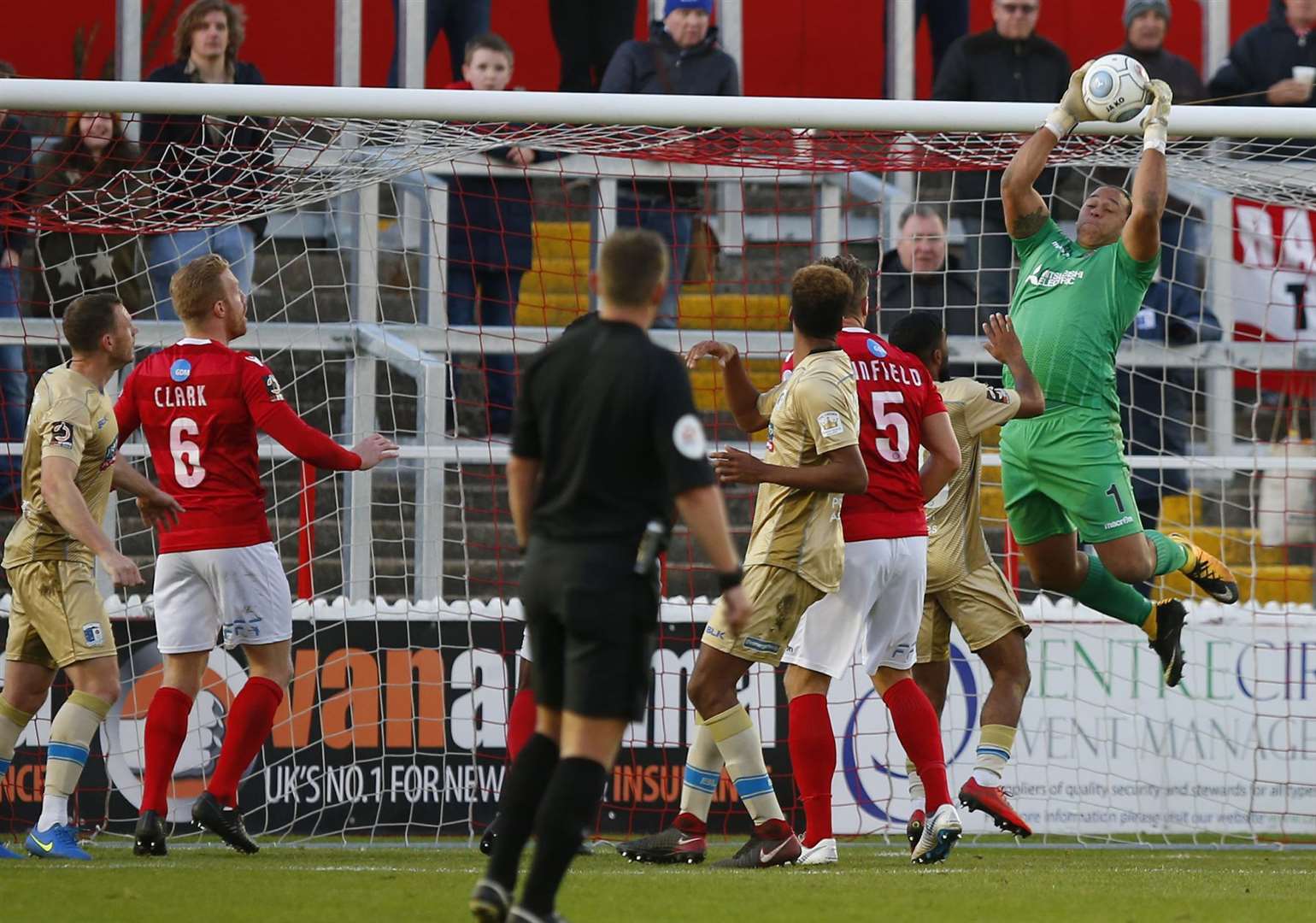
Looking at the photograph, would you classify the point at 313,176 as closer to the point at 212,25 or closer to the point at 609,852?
the point at 212,25

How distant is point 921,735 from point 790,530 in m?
1.06

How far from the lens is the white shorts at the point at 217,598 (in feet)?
24.0

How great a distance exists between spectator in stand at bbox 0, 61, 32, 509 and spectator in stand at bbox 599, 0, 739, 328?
3753 millimetres

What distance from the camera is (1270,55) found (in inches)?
477

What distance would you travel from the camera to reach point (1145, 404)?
1105 centimetres

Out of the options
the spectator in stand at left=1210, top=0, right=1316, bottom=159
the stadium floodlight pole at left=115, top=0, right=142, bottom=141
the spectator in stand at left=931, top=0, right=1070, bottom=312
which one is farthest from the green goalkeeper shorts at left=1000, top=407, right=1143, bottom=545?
the stadium floodlight pole at left=115, top=0, right=142, bottom=141

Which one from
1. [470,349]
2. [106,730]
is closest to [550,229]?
[470,349]

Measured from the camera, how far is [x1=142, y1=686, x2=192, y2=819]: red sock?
724 centimetres

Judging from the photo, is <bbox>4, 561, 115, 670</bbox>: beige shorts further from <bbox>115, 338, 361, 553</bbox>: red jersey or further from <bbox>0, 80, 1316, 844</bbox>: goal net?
<bbox>0, 80, 1316, 844</bbox>: goal net

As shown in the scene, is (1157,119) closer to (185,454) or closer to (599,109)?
(599,109)

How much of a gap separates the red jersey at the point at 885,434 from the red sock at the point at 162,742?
110 inches

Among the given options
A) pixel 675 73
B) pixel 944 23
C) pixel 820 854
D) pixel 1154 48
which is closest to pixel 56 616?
pixel 820 854

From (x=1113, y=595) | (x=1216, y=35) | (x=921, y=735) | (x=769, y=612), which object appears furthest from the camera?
(x=1216, y=35)

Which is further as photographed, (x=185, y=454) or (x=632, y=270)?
(x=185, y=454)
